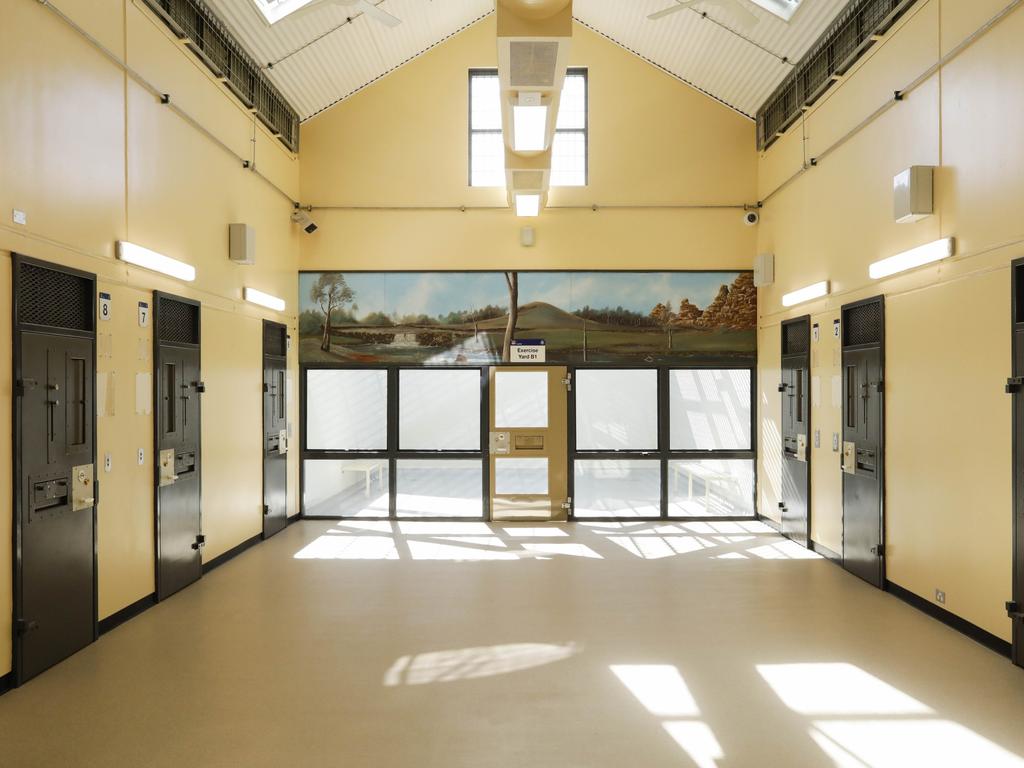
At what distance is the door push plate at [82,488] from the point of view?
4340mm

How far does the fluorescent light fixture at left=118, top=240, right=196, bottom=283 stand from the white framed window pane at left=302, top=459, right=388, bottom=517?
351cm

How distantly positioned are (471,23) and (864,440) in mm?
6801

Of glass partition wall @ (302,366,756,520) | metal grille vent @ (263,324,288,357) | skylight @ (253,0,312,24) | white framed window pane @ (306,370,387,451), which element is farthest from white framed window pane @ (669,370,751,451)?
skylight @ (253,0,312,24)

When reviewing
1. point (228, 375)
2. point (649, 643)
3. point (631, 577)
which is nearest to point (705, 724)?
point (649, 643)

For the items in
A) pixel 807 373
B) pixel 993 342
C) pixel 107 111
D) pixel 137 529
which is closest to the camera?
pixel 993 342

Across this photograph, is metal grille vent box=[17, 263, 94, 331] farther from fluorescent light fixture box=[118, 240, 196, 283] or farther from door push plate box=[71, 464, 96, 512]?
door push plate box=[71, 464, 96, 512]

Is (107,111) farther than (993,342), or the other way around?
(107,111)

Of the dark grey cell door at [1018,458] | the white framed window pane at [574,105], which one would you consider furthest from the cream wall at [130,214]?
the dark grey cell door at [1018,458]

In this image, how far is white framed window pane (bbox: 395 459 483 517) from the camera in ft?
28.9

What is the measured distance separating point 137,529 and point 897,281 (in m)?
6.13

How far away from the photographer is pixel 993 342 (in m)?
4.34

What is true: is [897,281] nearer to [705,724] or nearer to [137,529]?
[705,724]

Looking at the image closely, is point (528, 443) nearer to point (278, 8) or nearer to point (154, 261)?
point (154, 261)

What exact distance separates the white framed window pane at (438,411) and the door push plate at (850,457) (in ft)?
14.1
